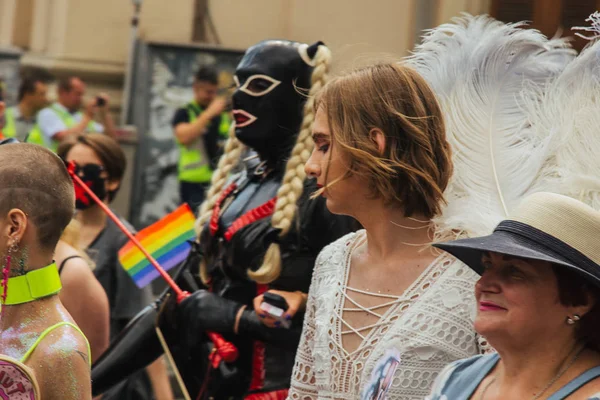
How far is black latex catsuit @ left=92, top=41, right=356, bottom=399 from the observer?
438cm

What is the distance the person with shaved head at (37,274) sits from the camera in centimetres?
294

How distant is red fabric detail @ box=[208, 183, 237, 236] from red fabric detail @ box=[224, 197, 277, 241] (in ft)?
0.38

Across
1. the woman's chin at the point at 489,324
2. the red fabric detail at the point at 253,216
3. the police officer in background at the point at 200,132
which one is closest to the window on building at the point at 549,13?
the police officer in background at the point at 200,132

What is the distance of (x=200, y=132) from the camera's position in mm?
9977

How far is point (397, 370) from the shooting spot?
Result: 322 cm

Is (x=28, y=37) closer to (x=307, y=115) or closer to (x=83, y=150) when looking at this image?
(x=83, y=150)

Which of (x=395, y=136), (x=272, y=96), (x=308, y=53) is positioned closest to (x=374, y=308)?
(x=395, y=136)

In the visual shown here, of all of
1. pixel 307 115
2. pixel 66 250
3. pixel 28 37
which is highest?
pixel 307 115

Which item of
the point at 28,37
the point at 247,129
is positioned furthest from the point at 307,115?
the point at 28,37

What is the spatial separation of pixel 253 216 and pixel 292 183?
21cm

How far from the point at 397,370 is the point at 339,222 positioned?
1.19 metres

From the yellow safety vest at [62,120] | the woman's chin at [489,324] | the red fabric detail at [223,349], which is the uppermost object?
the woman's chin at [489,324]

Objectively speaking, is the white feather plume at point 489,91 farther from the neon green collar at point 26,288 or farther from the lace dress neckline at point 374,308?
the neon green collar at point 26,288

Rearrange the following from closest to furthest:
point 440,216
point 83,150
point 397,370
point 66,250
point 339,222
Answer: point 397,370
point 440,216
point 339,222
point 66,250
point 83,150
